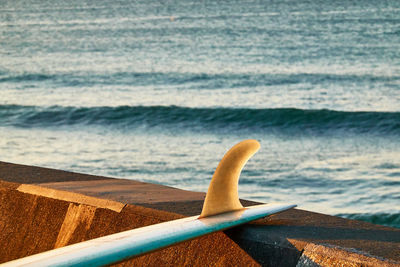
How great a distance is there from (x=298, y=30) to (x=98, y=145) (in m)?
28.1

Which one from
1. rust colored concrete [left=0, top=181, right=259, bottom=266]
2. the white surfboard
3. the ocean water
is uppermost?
the white surfboard

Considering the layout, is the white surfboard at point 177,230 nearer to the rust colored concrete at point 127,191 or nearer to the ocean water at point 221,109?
the rust colored concrete at point 127,191

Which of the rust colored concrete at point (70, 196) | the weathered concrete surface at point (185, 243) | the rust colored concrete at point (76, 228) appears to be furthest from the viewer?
the rust colored concrete at point (70, 196)

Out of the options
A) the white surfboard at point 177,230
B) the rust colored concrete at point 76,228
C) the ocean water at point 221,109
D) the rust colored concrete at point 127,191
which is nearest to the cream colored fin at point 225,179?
the white surfboard at point 177,230

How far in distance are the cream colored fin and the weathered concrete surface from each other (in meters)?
0.14

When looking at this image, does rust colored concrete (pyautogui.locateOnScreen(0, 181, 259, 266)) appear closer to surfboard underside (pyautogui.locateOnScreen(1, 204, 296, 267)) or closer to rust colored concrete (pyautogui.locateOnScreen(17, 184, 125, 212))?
rust colored concrete (pyautogui.locateOnScreen(17, 184, 125, 212))

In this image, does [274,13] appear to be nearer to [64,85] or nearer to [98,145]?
[64,85]

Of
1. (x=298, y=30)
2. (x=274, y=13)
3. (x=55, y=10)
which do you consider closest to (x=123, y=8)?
(x=55, y=10)

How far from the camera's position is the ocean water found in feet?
32.7

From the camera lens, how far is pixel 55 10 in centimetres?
6531

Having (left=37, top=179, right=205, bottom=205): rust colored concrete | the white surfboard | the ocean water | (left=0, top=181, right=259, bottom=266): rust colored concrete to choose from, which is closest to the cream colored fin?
the white surfboard

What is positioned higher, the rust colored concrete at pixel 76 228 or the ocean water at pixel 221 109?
the rust colored concrete at pixel 76 228

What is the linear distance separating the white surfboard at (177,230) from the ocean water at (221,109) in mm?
5231

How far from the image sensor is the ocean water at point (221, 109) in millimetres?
9953
